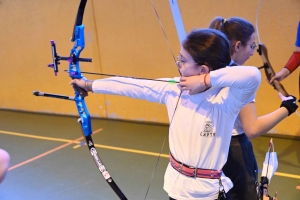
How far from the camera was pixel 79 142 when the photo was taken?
377 cm

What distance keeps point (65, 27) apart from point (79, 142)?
1.63 m

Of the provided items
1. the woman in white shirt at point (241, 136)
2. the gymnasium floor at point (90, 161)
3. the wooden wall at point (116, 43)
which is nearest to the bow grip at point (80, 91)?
the woman in white shirt at point (241, 136)

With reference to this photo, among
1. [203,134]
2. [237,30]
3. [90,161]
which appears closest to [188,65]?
[203,134]

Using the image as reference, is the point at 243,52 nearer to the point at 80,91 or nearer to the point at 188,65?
the point at 188,65

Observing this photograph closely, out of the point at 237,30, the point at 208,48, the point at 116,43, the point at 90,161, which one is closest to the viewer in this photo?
the point at 208,48

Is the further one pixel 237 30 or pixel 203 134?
pixel 237 30

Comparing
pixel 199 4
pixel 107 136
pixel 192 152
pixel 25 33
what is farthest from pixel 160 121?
pixel 192 152

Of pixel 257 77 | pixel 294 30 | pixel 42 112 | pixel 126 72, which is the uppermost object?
pixel 257 77

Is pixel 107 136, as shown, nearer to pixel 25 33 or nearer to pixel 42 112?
pixel 42 112

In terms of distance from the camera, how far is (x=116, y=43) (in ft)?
14.1

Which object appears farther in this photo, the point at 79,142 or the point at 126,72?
the point at 126,72

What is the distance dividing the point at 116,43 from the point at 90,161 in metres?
1.65

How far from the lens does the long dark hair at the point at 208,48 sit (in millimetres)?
1056

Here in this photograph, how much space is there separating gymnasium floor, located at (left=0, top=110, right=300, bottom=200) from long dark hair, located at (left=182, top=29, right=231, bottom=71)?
5.23 feet
